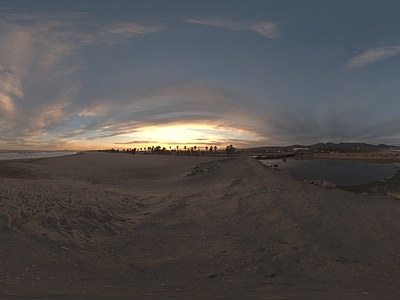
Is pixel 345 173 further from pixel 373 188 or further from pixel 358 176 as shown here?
pixel 373 188

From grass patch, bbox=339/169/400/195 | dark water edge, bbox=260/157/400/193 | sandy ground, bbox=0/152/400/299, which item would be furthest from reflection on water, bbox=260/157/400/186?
sandy ground, bbox=0/152/400/299

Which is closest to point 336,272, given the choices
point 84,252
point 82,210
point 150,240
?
point 150,240

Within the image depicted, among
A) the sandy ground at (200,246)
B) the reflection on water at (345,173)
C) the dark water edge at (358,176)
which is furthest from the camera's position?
the reflection on water at (345,173)

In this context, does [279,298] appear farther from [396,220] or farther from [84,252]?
[396,220]

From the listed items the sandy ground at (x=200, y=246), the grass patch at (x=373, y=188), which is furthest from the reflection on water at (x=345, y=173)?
the sandy ground at (x=200, y=246)

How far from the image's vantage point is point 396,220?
8.31m

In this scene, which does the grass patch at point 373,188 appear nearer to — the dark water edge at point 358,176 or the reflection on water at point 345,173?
the dark water edge at point 358,176

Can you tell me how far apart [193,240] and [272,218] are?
2.93 m

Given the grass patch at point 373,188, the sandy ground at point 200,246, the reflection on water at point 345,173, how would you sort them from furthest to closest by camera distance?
the reflection on water at point 345,173 < the grass patch at point 373,188 < the sandy ground at point 200,246

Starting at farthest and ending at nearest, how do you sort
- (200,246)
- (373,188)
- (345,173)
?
(345,173)
(373,188)
(200,246)

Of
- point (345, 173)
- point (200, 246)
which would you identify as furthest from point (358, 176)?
point (200, 246)

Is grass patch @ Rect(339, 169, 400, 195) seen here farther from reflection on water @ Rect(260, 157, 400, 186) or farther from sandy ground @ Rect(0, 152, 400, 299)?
sandy ground @ Rect(0, 152, 400, 299)

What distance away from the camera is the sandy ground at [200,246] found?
4.54 m

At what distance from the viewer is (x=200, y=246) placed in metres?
6.73
